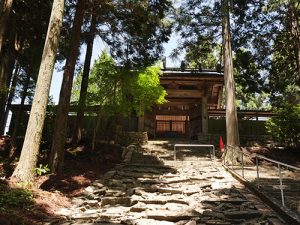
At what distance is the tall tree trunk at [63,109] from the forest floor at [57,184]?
0.54 metres

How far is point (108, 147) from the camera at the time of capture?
47.9 ft

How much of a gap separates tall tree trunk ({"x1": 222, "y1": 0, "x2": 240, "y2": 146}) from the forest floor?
7.68 feet

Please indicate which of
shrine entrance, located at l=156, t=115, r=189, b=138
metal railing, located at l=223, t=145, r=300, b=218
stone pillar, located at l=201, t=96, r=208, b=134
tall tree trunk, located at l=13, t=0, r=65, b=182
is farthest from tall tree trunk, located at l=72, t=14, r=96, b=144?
shrine entrance, located at l=156, t=115, r=189, b=138

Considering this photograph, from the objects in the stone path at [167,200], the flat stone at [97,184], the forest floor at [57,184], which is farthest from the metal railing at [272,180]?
the flat stone at [97,184]

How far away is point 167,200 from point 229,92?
26.5ft

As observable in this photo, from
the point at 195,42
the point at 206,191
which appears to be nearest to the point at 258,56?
the point at 195,42

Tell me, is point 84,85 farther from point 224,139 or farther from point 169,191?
point 224,139

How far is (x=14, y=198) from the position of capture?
20.9ft

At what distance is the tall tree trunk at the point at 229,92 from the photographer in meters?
13.3

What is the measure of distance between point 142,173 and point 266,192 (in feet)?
15.9

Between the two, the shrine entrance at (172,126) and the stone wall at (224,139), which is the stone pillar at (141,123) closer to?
the stone wall at (224,139)

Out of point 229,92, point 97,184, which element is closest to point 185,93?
point 229,92

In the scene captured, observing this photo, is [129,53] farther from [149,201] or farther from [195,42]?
[149,201]

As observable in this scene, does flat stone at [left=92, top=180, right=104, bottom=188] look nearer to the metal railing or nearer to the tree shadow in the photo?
the tree shadow
